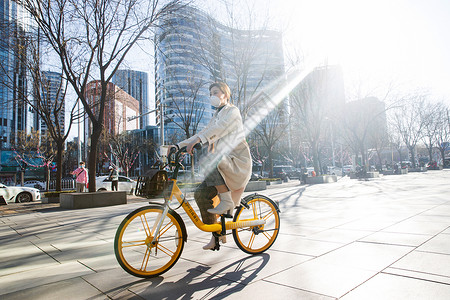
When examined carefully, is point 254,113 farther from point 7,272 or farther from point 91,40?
point 7,272

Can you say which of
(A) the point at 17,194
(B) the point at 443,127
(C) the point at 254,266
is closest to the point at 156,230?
(C) the point at 254,266

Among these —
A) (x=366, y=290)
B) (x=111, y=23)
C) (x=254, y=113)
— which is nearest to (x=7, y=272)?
(x=366, y=290)

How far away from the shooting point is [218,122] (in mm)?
2809

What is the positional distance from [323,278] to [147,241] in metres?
1.53

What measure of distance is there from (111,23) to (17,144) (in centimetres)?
3429

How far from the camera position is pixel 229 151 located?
2.96m

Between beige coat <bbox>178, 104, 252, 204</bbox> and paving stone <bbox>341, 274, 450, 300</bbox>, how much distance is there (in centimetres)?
136

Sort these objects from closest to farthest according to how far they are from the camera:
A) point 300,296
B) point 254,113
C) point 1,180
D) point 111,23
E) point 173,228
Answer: point 300,296 < point 173,228 < point 111,23 < point 1,180 < point 254,113

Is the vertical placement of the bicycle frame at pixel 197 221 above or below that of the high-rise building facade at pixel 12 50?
below

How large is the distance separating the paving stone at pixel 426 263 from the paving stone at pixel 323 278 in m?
0.36

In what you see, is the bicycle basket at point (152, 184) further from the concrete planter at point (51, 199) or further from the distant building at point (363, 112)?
the distant building at point (363, 112)

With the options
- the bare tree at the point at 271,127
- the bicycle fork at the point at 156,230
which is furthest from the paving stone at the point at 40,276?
the bare tree at the point at 271,127

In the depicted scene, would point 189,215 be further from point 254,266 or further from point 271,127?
point 271,127

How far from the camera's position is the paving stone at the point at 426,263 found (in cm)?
238
